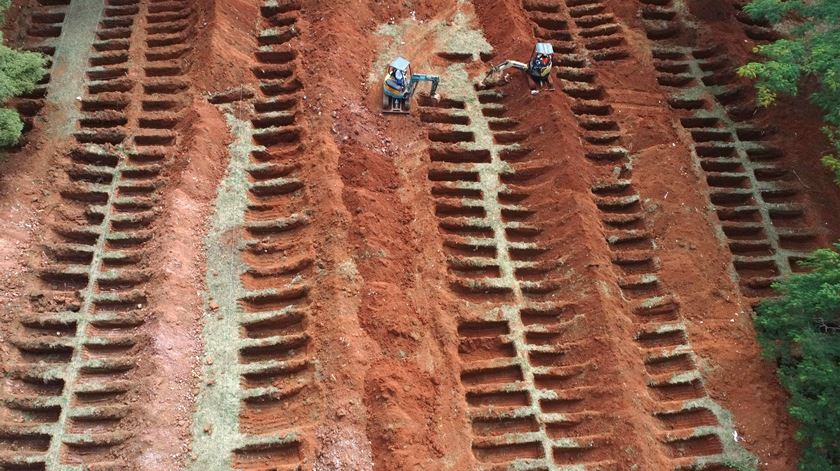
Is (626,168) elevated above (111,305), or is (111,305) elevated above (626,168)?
(626,168)

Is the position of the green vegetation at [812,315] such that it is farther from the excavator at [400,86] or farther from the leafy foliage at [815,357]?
the excavator at [400,86]

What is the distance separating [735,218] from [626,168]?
1.49 metres

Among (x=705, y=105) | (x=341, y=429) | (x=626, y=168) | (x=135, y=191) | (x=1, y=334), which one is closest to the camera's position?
(x=341, y=429)

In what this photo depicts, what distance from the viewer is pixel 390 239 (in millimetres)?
7188

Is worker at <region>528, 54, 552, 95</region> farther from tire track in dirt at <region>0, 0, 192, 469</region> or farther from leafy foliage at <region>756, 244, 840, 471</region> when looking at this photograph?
tire track in dirt at <region>0, 0, 192, 469</region>

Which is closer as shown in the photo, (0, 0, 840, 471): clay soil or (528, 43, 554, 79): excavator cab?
(0, 0, 840, 471): clay soil

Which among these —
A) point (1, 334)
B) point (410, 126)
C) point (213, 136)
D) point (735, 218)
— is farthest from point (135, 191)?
point (735, 218)

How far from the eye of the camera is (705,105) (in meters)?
8.70

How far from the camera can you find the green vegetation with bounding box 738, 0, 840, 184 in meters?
7.26

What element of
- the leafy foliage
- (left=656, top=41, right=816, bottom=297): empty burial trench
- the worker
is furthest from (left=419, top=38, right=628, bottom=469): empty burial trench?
(left=656, top=41, right=816, bottom=297): empty burial trench

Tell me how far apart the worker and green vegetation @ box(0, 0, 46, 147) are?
6209 mm

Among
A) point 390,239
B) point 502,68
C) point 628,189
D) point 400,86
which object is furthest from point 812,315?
point 400,86

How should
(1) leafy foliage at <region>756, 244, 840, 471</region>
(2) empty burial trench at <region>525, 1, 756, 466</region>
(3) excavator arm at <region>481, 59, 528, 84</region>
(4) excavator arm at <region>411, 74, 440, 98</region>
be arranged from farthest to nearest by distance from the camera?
(3) excavator arm at <region>481, 59, 528, 84</region> → (4) excavator arm at <region>411, 74, 440, 98</region> → (2) empty burial trench at <region>525, 1, 756, 466</region> → (1) leafy foliage at <region>756, 244, 840, 471</region>

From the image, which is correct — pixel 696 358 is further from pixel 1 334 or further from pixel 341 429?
pixel 1 334
